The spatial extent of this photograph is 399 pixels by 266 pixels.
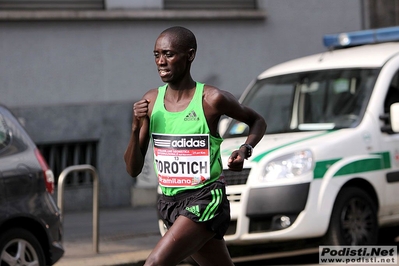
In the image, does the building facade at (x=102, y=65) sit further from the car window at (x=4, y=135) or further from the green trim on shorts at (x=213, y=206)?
the green trim on shorts at (x=213, y=206)

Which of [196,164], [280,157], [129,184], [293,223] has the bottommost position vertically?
[129,184]

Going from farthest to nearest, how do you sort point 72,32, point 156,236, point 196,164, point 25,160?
point 72,32 < point 156,236 < point 25,160 < point 196,164

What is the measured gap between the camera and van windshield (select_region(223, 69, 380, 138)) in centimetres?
905

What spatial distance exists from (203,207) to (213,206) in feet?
0.20

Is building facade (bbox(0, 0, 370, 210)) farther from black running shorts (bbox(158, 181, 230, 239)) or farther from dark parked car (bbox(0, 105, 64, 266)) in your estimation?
black running shorts (bbox(158, 181, 230, 239))

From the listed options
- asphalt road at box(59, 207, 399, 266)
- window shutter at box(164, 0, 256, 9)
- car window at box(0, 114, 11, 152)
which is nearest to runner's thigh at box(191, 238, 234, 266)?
car window at box(0, 114, 11, 152)

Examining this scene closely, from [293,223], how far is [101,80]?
6.75 meters

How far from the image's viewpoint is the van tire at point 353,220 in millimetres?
8352

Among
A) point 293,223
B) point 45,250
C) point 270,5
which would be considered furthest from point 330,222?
point 270,5

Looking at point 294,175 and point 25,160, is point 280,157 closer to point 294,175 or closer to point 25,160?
point 294,175

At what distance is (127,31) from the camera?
1454 cm

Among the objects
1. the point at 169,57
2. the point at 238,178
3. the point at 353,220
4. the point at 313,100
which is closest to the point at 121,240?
the point at 238,178

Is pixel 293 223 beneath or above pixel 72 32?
beneath

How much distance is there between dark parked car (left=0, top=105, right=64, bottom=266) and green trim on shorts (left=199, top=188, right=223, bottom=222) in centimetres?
277
